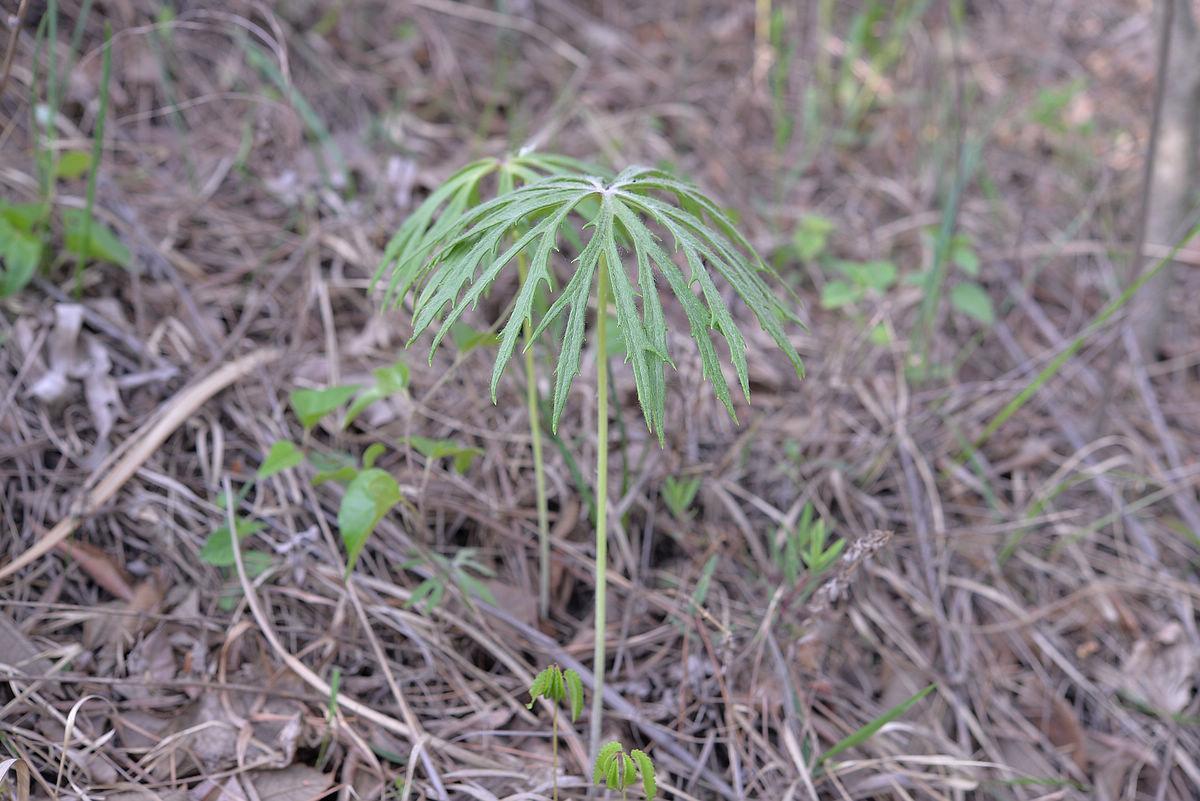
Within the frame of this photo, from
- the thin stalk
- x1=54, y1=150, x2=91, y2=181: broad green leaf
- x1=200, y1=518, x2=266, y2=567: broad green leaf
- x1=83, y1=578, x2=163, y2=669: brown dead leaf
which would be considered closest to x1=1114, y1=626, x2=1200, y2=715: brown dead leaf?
x1=200, y1=518, x2=266, y2=567: broad green leaf

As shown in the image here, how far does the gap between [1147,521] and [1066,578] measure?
328mm

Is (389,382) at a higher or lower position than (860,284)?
higher

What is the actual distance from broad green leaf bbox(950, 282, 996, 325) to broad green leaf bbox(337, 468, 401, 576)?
173 centimetres

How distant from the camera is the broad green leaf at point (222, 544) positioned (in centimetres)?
180

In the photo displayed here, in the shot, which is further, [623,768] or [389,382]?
[389,382]

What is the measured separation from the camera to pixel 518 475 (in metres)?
2.14

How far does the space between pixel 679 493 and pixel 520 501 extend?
0.39 m

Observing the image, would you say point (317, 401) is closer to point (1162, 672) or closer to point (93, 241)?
point (93, 241)

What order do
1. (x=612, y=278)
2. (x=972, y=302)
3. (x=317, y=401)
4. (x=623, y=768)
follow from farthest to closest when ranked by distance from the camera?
(x=972, y=302)
(x=317, y=401)
(x=623, y=768)
(x=612, y=278)

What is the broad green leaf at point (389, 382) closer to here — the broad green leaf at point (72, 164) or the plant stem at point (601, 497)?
the plant stem at point (601, 497)

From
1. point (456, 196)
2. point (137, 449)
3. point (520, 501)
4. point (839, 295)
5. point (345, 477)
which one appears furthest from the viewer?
point (839, 295)

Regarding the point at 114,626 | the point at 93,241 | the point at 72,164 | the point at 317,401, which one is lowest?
the point at 114,626

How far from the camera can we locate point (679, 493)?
6.52ft

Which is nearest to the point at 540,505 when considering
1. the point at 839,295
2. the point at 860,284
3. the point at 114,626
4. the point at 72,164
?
the point at 114,626
